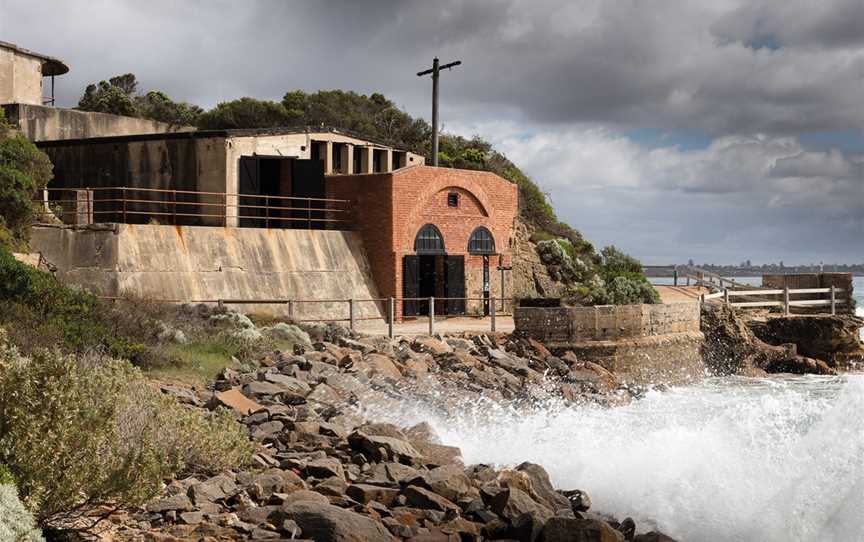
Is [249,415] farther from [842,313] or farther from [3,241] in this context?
[842,313]

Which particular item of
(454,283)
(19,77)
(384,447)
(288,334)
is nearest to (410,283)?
(454,283)

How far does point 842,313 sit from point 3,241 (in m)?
32.4

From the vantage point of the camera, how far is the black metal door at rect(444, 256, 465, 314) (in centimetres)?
3159

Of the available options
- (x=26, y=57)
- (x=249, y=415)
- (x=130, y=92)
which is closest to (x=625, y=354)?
(x=249, y=415)

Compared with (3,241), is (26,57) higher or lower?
higher

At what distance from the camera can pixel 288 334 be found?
21.6m

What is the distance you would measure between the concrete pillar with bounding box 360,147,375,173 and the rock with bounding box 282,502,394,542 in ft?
87.3

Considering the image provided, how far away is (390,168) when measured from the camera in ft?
121

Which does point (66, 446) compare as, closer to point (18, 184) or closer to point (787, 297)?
point (18, 184)

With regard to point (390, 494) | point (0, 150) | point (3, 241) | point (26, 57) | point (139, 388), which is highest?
point (26, 57)

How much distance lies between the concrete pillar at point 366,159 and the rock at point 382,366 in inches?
615

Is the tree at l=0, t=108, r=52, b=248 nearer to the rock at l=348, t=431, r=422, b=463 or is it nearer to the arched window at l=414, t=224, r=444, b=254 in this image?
the arched window at l=414, t=224, r=444, b=254

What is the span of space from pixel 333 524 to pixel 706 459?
671 centimetres

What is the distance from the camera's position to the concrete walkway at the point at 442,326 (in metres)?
26.3
